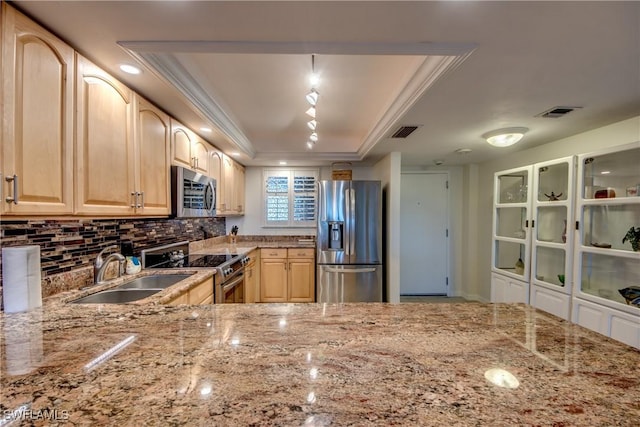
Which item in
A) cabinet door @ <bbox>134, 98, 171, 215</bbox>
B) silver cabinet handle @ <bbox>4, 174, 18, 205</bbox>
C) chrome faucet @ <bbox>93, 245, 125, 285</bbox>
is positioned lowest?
chrome faucet @ <bbox>93, 245, 125, 285</bbox>

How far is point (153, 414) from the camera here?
55cm

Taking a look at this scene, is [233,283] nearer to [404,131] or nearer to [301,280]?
[301,280]

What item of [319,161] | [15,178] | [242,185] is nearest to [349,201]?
[319,161]

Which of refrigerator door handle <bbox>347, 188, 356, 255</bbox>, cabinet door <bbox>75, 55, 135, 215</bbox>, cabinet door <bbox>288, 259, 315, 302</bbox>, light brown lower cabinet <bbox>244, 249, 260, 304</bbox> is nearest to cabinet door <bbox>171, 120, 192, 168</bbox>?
cabinet door <bbox>75, 55, 135, 215</bbox>

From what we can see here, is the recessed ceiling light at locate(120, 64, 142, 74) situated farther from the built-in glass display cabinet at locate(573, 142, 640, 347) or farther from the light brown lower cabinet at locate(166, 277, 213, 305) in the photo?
the built-in glass display cabinet at locate(573, 142, 640, 347)

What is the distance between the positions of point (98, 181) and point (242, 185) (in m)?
2.87

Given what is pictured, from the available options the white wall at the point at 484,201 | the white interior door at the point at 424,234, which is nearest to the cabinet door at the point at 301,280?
the white interior door at the point at 424,234

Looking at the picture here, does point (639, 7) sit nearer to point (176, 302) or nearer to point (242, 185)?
point (176, 302)

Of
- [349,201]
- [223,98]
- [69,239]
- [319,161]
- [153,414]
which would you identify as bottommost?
[153,414]

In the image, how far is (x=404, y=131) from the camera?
248cm

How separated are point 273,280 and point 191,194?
1892 millimetres

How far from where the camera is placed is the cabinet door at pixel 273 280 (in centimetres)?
379

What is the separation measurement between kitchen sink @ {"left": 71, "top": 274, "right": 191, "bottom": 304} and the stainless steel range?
28 centimetres

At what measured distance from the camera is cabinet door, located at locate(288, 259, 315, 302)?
3811 mm
